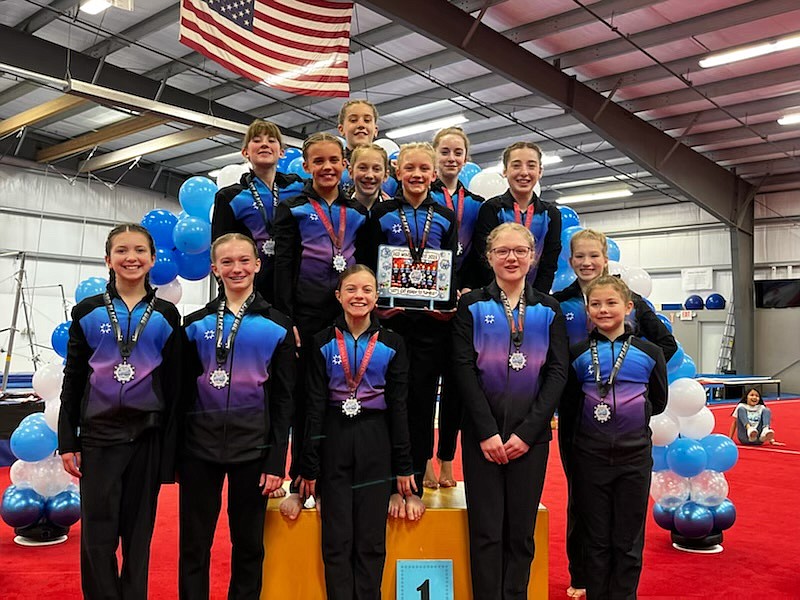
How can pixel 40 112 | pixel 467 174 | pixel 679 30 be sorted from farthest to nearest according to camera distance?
pixel 40 112 → pixel 679 30 → pixel 467 174

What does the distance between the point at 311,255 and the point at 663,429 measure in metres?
2.53

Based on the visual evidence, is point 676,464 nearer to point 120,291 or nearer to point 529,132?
point 120,291

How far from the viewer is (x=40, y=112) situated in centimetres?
1184

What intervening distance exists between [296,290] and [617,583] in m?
1.80

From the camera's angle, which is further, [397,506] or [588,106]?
[588,106]

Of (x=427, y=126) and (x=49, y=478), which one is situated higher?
(x=427, y=126)

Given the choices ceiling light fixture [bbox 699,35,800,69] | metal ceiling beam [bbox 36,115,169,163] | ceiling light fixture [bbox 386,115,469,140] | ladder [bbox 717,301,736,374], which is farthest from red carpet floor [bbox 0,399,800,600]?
ladder [bbox 717,301,736,374]

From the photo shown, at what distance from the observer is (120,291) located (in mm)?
2773

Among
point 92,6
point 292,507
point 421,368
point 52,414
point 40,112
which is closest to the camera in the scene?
point 292,507

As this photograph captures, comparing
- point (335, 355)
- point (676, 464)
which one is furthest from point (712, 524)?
point (335, 355)

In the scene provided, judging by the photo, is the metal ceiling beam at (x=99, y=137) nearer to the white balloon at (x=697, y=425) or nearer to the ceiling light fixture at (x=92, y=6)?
the ceiling light fixture at (x=92, y=6)

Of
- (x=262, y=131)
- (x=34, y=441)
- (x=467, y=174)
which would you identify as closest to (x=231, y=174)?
(x=262, y=131)

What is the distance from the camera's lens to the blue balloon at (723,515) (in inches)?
175

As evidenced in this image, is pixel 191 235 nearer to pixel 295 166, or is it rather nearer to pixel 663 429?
pixel 295 166
